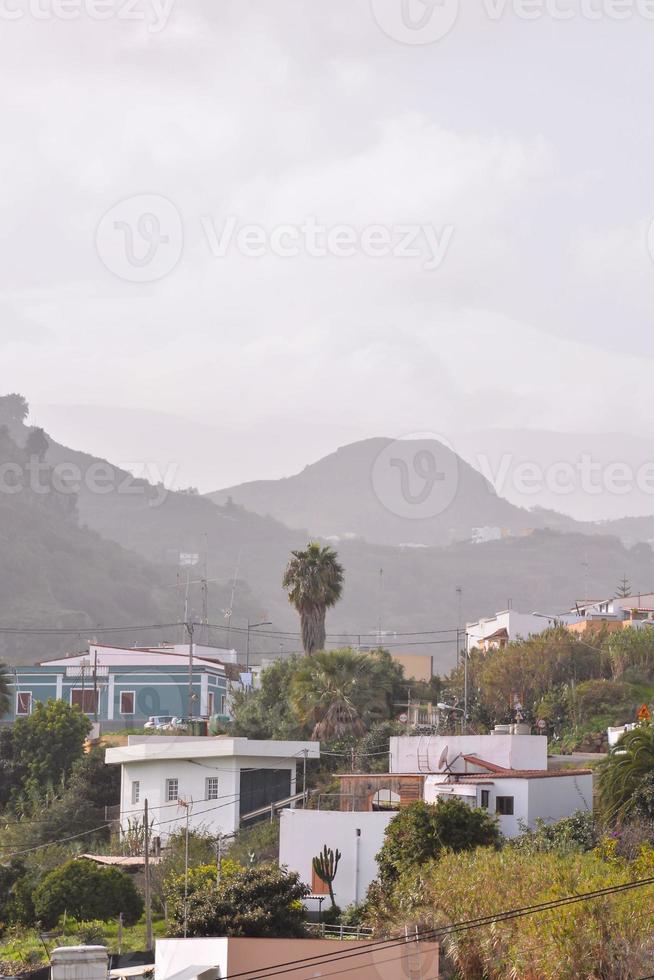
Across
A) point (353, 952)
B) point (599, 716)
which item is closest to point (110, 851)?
point (599, 716)

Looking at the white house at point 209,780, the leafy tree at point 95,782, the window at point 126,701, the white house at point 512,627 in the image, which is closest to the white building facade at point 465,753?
the white house at point 209,780

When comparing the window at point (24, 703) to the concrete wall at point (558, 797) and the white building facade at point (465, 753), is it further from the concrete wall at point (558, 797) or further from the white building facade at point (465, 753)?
the concrete wall at point (558, 797)

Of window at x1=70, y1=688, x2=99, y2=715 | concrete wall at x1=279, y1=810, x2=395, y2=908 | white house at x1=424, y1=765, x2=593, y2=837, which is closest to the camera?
concrete wall at x1=279, y1=810, x2=395, y2=908

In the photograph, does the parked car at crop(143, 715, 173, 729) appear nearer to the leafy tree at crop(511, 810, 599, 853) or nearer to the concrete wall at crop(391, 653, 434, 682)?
the concrete wall at crop(391, 653, 434, 682)

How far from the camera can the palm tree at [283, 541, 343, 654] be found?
2867 inches

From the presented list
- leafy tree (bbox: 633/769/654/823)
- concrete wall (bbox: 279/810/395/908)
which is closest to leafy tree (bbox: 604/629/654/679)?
concrete wall (bbox: 279/810/395/908)

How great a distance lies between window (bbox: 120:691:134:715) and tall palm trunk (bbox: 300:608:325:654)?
19.4 m

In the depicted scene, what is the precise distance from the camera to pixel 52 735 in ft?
229

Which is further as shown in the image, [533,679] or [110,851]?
[533,679]

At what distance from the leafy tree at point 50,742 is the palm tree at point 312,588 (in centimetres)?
1096

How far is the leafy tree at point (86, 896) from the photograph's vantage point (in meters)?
45.9

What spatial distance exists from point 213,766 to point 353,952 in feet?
78.4

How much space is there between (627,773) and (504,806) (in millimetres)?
4634

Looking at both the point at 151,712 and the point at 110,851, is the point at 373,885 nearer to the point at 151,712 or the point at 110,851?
the point at 110,851
